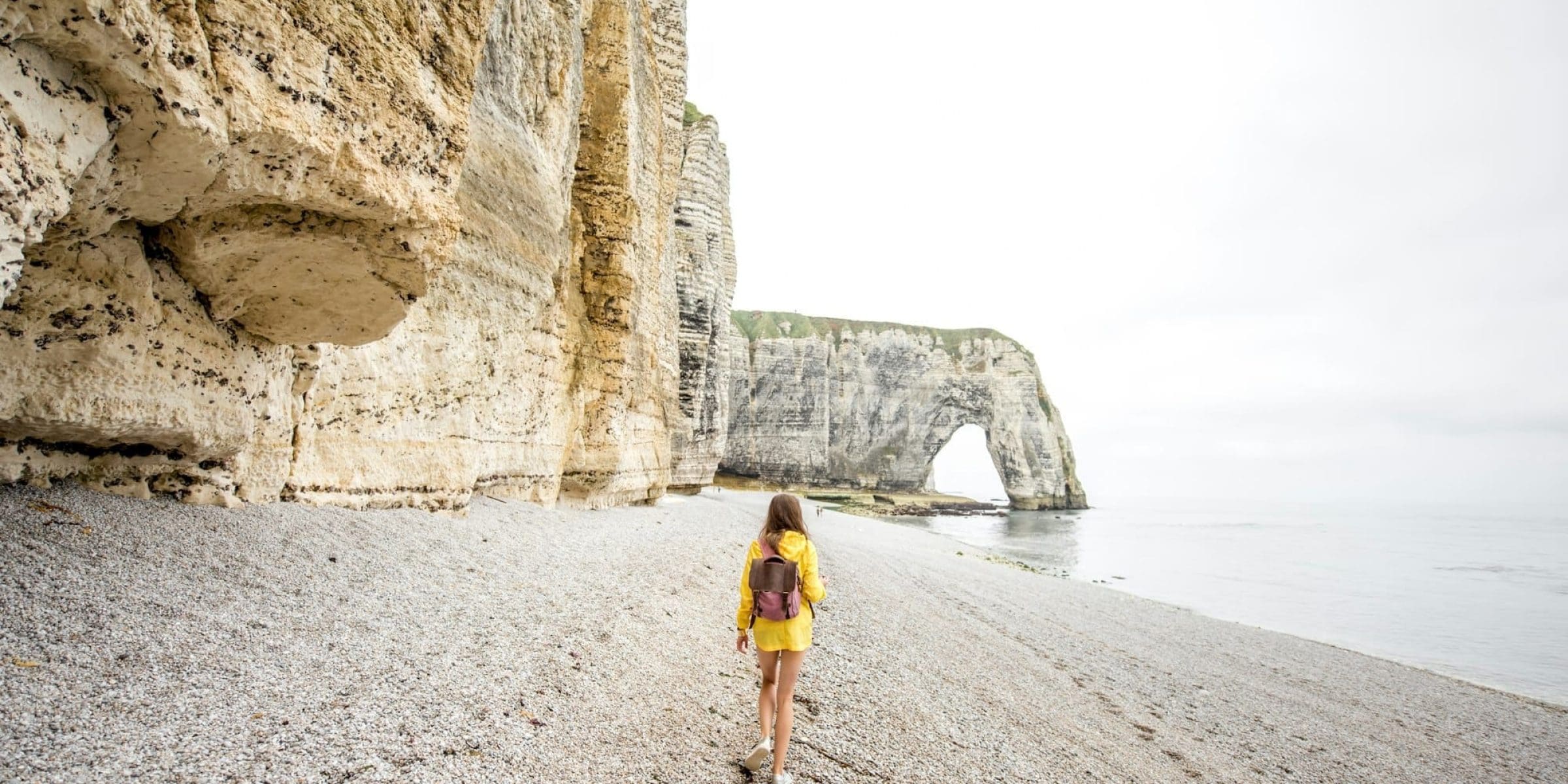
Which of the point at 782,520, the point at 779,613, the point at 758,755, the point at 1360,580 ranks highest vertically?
the point at 782,520

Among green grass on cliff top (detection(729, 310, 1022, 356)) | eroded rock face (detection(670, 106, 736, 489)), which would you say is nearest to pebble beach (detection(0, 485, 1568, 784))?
eroded rock face (detection(670, 106, 736, 489))

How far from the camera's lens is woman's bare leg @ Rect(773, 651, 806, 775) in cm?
354

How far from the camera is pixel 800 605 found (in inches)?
148

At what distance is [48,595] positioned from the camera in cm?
287

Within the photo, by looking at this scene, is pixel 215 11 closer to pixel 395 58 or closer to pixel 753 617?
pixel 395 58

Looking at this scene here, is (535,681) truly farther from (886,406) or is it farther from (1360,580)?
(886,406)

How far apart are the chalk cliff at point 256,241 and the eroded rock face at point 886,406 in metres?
50.3

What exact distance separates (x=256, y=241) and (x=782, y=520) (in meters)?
3.55

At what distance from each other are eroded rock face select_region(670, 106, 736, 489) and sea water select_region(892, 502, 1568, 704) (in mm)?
13665

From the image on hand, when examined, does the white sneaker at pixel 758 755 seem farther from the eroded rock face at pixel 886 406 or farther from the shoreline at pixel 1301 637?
the eroded rock face at pixel 886 406

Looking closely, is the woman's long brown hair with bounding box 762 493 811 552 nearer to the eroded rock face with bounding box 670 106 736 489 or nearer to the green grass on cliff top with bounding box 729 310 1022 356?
the eroded rock face with bounding box 670 106 736 489

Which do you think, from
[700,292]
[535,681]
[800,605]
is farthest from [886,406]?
[535,681]

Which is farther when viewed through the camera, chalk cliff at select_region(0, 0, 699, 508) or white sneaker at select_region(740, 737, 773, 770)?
white sneaker at select_region(740, 737, 773, 770)

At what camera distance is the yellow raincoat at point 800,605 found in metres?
3.70
